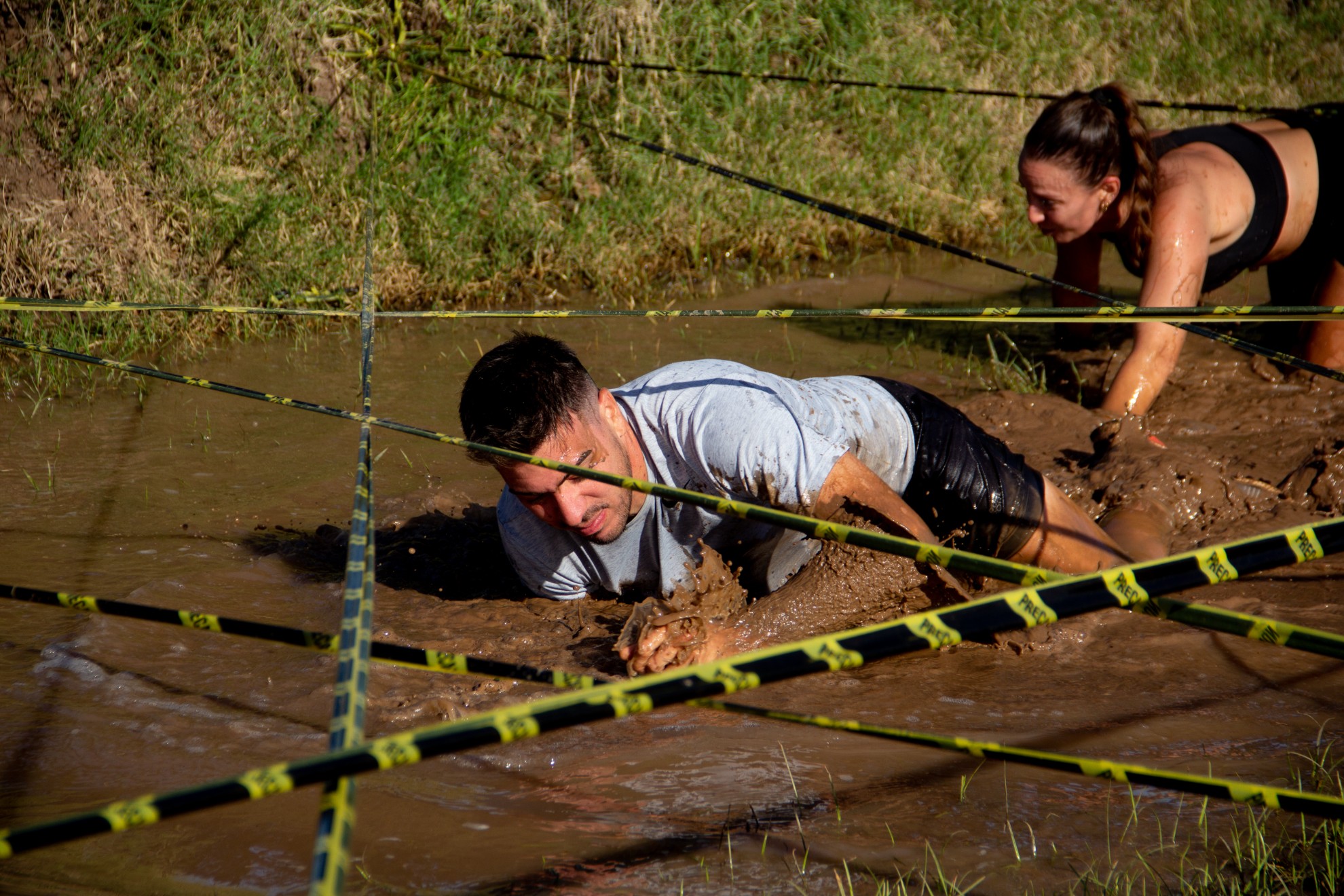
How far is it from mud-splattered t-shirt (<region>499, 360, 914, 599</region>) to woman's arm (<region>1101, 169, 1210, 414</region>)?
1.63 metres

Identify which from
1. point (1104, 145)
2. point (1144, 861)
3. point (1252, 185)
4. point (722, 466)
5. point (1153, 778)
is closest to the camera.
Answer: point (1153, 778)

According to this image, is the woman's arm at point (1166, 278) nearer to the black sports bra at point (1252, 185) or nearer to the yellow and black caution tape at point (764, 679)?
the black sports bra at point (1252, 185)

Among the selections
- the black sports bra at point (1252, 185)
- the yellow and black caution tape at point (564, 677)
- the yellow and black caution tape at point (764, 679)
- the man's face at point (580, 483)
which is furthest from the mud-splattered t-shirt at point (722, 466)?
the black sports bra at point (1252, 185)

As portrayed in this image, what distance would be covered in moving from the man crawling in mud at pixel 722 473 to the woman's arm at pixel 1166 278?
121cm

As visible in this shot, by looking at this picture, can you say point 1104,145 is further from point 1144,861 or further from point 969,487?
point 1144,861

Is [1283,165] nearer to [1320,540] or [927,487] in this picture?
[927,487]

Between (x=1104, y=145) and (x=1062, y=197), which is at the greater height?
(x=1104, y=145)

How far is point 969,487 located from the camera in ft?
11.0

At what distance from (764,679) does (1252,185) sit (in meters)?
4.23

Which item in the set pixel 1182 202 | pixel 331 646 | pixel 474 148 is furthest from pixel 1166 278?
pixel 474 148

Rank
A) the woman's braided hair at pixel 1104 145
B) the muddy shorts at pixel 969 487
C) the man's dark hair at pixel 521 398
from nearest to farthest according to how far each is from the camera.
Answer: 1. the man's dark hair at pixel 521 398
2. the muddy shorts at pixel 969 487
3. the woman's braided hair at pixel 1104 145

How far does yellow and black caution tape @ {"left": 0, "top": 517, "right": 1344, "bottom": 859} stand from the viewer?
1150 millimetres

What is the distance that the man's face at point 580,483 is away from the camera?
2.82 m

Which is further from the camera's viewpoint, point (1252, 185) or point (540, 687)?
point (1252, 185)
